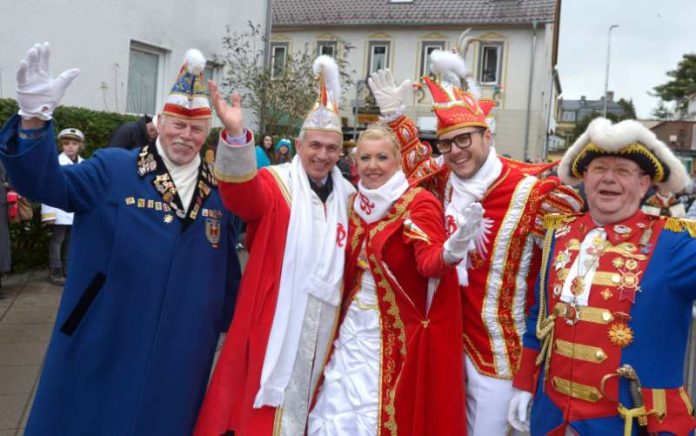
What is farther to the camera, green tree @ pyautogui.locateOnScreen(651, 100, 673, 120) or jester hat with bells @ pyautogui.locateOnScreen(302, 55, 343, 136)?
green tree @ pyautogui.locateOnScreen(651, 100, 673, 120)

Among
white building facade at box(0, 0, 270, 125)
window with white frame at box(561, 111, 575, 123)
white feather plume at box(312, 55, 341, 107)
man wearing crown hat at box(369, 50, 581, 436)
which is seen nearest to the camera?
man wearing crown hat at box(369, 50, 581, 436)

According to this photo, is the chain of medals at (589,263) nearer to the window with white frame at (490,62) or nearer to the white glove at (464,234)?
the white glove at (464,234)

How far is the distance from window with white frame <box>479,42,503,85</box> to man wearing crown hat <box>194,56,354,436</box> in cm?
2218

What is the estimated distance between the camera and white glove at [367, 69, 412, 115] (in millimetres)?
3615

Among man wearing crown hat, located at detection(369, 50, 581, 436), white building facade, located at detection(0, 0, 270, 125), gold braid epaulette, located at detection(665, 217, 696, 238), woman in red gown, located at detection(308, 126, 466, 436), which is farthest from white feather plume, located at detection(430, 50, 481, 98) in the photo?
white building facade, located at detection(0, 0, 270, 125)

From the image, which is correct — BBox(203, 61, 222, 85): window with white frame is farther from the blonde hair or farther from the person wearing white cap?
the blonde hair

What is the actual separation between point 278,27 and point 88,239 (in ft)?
81.2

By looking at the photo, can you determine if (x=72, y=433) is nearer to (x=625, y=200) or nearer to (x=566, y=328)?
(x=566, y=328)

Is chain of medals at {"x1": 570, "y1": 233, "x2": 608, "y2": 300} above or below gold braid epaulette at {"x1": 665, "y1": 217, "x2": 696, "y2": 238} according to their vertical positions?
below

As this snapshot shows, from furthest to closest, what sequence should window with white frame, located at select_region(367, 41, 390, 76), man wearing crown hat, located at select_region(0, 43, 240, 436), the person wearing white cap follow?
1. window with white frame, located at select_region(367, 41, 390, 76)
2. the person wearing white cap
3. man wearing crown hat, located at select_region(0, 43, 240, 436)

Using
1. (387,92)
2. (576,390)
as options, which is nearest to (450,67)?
(387,92)

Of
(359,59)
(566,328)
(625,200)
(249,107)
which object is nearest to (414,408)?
(566,328)

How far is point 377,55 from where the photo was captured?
25.4m

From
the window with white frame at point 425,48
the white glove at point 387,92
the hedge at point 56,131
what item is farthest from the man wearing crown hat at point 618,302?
the window with white frame at point 425,48
